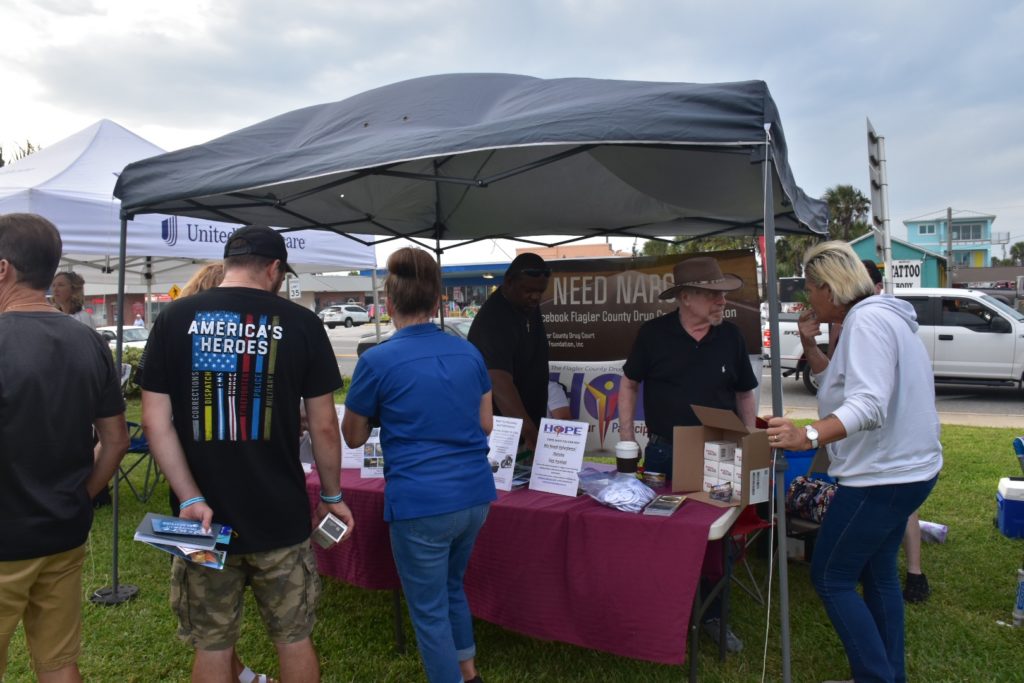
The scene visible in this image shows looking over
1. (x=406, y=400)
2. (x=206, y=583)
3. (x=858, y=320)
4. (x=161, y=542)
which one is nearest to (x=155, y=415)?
(x=161, y=542)

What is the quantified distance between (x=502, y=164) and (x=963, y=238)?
8599 centimetres

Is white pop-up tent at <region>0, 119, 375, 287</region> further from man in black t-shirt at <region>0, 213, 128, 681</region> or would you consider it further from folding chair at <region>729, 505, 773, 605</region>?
folding chair at <region>729, 505, 773, 605</region>

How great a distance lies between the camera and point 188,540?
5.97 feet

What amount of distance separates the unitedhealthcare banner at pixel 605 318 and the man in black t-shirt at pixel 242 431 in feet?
9.40

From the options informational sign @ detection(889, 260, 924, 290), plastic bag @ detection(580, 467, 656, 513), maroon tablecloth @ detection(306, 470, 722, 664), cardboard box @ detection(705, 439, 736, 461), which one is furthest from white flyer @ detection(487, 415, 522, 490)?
informational sign @ detection(889, 260, 924, 290)

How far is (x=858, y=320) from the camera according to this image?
2.16m

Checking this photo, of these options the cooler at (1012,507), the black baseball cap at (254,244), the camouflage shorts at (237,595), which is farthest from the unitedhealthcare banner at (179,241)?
the cooler at (1012,507)

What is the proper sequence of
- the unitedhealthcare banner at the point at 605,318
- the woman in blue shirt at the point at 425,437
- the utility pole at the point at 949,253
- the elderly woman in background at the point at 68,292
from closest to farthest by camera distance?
1. the woman in blue shirt at the point at 425,437
2. the unitedhealthcare banner at the point at 605,318
3. the elderly woman in background at the point at 68,292
4. the utility pole at the point at 949,253

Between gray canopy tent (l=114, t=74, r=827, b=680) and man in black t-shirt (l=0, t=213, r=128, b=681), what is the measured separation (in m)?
0.95

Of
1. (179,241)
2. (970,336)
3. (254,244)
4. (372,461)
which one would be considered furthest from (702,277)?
(970,336)

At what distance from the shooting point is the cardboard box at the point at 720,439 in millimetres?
2268

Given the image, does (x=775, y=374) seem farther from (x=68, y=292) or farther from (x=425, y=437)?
(x=68, y=292)

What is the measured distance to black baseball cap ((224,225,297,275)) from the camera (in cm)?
193

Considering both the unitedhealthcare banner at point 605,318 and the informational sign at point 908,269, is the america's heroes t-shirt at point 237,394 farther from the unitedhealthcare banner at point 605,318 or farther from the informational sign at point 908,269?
the informational sign at point 908,269
